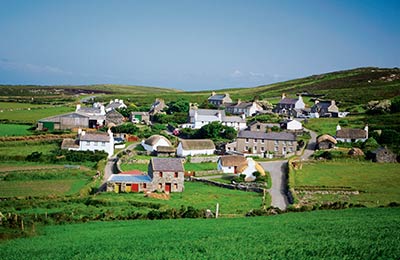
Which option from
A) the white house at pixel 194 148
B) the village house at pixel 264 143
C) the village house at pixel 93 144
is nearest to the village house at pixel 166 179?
the white house at pixel 194 148

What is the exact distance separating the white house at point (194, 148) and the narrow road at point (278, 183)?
10464mm

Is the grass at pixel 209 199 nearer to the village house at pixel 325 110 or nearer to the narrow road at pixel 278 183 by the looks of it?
the narrow road at pixel 278 183

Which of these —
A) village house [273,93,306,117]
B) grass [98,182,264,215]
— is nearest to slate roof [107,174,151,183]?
grass [98,182,264,215]

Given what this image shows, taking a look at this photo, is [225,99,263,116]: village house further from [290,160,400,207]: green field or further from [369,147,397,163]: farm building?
[290,160,400,207]: green field

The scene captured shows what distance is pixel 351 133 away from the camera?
7406 cm

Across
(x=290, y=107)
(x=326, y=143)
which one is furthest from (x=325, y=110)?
→ (x=326, y=143)

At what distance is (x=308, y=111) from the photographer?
4205 inches

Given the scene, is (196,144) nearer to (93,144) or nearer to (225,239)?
(93,144)

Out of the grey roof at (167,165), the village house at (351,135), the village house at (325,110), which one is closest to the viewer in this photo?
the grey roof at (167,165)

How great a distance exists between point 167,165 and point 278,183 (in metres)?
11.7

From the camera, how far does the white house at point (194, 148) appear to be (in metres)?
65.9

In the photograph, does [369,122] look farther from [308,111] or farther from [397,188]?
[397,188]

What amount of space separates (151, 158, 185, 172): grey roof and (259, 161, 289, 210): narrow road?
30.7 ft

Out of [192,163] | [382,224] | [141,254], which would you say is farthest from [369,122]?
[141,254]
